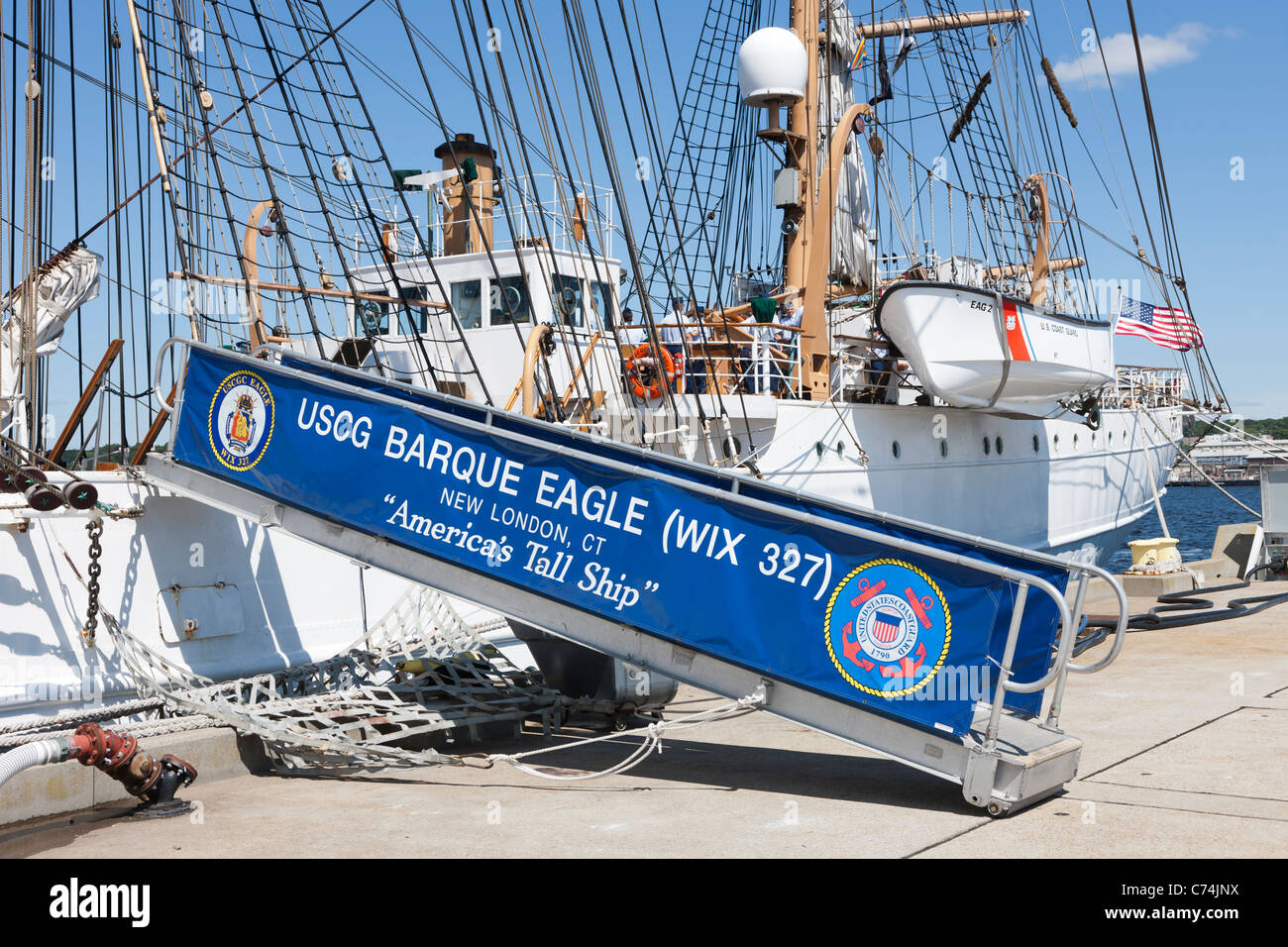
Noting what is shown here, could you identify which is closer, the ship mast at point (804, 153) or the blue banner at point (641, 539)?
the blue banner at point (641, 539)

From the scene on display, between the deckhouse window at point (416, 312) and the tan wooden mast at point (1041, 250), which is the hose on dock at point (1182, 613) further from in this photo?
the tan wooden mast at point (1041, 250)

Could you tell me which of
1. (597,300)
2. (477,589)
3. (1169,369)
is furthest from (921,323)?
(1169,369)

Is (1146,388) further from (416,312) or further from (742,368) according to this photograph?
(416,312)

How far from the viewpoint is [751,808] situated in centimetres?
627

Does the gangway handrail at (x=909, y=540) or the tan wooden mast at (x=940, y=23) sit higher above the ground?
the tan wooden mast at (x=940, y=23)

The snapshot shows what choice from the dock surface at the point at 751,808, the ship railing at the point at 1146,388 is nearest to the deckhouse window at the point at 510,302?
the dock surface at the point at 751,808

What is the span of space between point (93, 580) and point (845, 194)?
17.0 m

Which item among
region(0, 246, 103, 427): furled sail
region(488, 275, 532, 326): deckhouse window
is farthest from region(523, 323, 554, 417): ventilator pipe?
region(488, 275, 532, 326): deckhouse window

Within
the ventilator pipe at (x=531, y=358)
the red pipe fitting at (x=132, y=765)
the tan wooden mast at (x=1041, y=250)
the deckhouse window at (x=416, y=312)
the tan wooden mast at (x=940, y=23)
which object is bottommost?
the red pipe fitting at (x=132, y=765)

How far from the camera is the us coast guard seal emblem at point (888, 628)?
636 cm

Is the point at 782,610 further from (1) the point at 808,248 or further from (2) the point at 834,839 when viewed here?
(1) the point at 808,248

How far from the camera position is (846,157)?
22.1 metres

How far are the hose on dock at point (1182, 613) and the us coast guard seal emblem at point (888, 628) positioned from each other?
19.7ft

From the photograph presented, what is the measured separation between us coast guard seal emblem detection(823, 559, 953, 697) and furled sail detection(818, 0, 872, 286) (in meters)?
15.2
